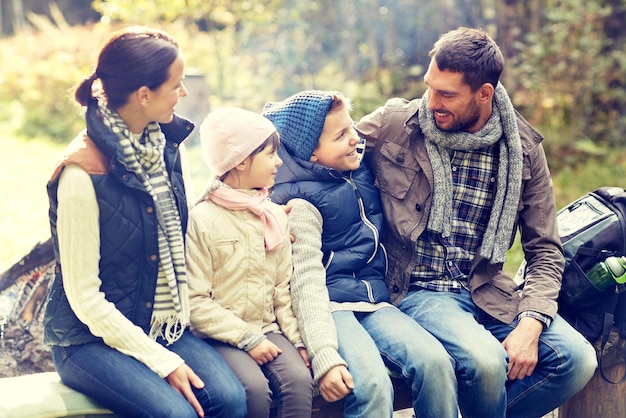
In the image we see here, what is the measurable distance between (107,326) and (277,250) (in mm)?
698

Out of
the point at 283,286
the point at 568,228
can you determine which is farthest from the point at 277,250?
the point at 568,228

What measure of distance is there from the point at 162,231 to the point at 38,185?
5.65 meters

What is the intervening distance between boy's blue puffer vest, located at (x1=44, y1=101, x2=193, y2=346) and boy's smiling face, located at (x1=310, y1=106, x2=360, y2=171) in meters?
0.82

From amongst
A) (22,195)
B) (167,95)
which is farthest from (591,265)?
(22,195)

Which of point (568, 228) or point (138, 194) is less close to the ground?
point (138, 194)

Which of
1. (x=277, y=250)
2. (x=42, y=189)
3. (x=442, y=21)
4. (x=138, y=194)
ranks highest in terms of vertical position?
(x=138, y=194)

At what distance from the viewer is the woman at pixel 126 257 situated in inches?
102

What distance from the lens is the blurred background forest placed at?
8.34m

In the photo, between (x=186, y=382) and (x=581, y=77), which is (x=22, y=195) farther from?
(x=581, y=77)

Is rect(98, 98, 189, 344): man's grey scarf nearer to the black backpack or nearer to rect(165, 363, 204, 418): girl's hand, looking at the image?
rect(165, 363, 204, 418): girl's hand

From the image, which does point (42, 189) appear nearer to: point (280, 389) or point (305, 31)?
point (305, 31)

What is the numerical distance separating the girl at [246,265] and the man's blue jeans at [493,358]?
0.59 m

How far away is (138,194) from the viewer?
2684 millimetres

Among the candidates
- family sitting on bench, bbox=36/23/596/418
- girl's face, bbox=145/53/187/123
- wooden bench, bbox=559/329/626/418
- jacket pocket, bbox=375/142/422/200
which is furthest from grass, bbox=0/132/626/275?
girl's face, bbox=145/53/187/123
